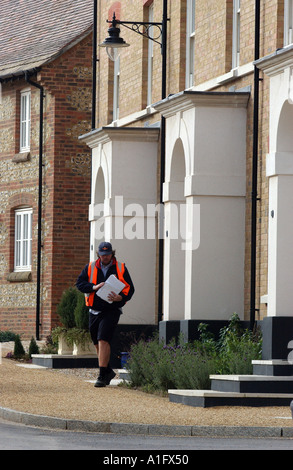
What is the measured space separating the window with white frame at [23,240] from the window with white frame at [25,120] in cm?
161

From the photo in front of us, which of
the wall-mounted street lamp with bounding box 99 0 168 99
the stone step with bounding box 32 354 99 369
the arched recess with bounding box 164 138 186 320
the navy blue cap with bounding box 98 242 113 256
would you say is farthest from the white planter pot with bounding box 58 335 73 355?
the navy blue cap with bounding box 98 242 113 256

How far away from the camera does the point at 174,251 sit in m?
20.1

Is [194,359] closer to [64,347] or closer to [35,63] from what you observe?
[64,347]

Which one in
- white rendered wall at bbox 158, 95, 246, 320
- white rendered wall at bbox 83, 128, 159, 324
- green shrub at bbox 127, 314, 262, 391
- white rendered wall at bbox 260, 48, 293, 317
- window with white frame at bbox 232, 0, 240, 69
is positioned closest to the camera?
white rendered wall at bbox 260, 48, 293, 317

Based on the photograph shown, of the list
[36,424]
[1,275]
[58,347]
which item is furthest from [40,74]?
[36,424]

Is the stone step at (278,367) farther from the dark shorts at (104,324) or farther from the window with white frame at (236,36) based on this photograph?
the window with white frame at (236,36)

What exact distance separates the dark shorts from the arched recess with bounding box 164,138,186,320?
7.64 feet

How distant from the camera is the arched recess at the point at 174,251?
1995cm

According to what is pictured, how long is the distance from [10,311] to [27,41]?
269 inches

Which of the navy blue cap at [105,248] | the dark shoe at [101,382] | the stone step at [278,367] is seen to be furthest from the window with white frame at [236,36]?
the stone step at [278,367]

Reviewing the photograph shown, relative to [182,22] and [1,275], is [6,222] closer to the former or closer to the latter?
[1,275]

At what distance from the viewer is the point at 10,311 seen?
31656mm

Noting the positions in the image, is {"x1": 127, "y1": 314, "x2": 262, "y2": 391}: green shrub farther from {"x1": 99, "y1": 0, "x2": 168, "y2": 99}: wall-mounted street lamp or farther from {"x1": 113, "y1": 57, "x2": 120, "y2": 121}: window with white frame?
{"x1": 113, "y1": 57, "x2": 120, "y2": 121}: window with white frame

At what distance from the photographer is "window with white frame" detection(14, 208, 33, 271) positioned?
1228 inches
